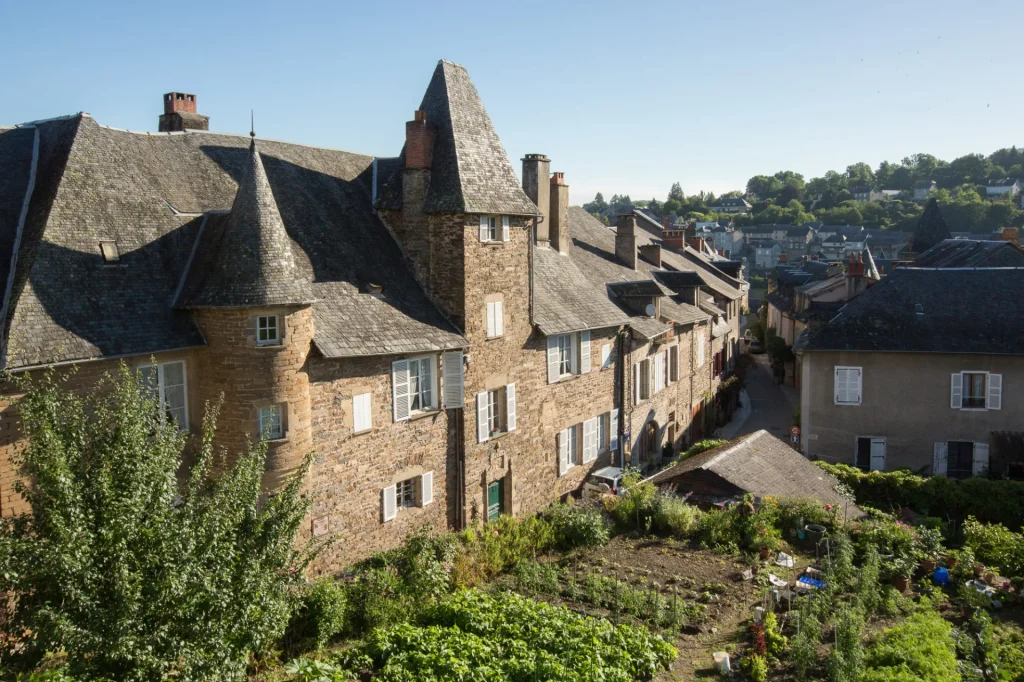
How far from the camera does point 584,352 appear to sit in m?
27.5

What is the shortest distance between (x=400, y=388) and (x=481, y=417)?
3189 millimetres

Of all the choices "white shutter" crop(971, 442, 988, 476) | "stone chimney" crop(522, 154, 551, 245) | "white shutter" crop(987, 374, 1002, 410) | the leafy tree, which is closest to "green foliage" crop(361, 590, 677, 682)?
"stone chimney" crop(522, 154, 551, 245)

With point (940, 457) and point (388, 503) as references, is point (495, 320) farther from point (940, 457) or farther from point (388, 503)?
point (940, 457)

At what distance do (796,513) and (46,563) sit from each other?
1713 cm

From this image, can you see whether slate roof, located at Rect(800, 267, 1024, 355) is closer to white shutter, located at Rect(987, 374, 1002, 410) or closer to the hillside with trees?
white shutter, located at Rect(987, 374, 1002, 410)

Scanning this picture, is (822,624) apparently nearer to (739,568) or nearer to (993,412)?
(739,568)

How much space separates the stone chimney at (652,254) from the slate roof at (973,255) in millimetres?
15298

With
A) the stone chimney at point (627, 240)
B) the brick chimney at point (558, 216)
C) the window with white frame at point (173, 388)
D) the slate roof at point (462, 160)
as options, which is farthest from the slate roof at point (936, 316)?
the window with white frame at point (173, 388)

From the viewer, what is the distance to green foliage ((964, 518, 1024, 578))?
1839 cm

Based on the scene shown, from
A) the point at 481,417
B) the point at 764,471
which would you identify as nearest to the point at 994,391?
the point at 764,471

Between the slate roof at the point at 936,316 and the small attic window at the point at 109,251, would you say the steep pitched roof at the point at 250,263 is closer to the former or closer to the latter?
the small attic window at the point at 109,251

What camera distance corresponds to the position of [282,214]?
2114 centimetres

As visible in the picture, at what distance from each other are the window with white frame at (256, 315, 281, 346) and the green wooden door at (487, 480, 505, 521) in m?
8.60

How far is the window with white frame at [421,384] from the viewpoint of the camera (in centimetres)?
2130
